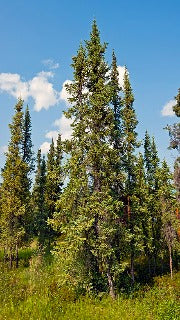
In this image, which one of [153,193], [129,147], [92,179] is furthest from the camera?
[153,193]

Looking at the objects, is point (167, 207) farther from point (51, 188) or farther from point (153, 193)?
point (51, 188)

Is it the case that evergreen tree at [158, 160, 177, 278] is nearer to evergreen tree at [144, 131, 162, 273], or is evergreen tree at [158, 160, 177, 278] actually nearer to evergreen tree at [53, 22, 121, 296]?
evergreen tree at [144, 131, 162, 273]

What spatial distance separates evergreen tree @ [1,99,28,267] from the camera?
107 feet

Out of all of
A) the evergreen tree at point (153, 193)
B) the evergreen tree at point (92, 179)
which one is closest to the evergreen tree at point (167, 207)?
the evergreen tree at point (153, 193)

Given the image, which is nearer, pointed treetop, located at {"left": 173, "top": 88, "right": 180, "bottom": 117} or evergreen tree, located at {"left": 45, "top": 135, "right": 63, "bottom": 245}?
pointed treetop, located at {"left": 173, "top": 88, "right": 180, "bottom": 117}

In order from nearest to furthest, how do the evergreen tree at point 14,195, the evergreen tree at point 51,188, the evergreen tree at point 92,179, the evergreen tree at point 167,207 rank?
the evergreen tree at point 92,179 → the evergreen tree at point 14,195 → the evergreen tree at point 167,207 → the evergreen tree at point 51,188

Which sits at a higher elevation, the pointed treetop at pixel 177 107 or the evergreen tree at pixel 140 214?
the pointed treetop at pixel 177 107

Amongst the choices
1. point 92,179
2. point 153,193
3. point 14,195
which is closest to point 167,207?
point 153,193

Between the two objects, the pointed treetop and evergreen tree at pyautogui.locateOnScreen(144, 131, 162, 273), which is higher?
Answer: the pointed treetop

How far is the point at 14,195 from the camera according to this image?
3419cm

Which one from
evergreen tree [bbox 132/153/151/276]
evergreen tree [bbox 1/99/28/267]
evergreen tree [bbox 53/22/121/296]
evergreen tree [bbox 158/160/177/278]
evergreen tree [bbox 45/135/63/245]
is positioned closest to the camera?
evergreen tree [bbox 53/22/121/296]

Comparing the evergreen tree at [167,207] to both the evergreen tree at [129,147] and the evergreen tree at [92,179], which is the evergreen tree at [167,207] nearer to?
the evergreen tree at [129,147]

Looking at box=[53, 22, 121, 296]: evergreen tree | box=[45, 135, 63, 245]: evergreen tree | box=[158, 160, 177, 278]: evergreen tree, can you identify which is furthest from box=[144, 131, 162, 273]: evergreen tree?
box=[53, 22, 121, 296]: evergreen tree

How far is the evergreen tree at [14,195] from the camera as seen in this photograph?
107 ft
